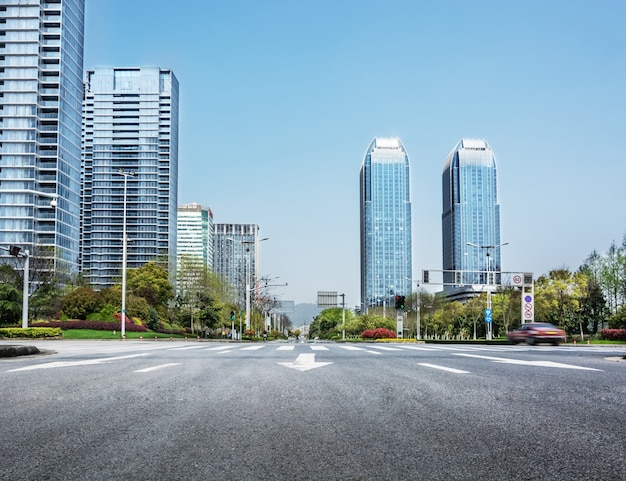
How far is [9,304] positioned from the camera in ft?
158

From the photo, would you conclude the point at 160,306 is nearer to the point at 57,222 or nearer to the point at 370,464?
the point at 57,222

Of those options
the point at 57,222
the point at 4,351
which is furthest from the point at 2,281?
the point at 57,222

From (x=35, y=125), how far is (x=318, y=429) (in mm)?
129495

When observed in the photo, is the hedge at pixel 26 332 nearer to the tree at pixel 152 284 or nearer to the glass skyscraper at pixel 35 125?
the tree at pixel 152 284

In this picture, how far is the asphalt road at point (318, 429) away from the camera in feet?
10.6

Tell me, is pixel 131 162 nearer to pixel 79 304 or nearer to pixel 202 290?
pixel 202 290

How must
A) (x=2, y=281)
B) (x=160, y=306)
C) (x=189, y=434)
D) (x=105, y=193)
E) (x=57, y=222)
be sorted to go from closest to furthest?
(x=189, y=434) → (x=2, y=281) → (x=160, y=306) → (x=57, y=222) → (x=105, y=193)

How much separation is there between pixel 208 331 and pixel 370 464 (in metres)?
78.6

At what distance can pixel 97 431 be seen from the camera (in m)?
4.20

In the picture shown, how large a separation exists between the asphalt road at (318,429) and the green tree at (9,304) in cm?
4564

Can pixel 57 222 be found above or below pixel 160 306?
above

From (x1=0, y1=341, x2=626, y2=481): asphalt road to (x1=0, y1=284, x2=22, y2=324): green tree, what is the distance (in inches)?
1797

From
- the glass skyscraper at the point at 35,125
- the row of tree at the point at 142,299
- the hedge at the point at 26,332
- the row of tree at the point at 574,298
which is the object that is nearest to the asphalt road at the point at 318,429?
the hedge at the point at 26,332

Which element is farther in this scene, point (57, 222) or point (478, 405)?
point (57, 222)
